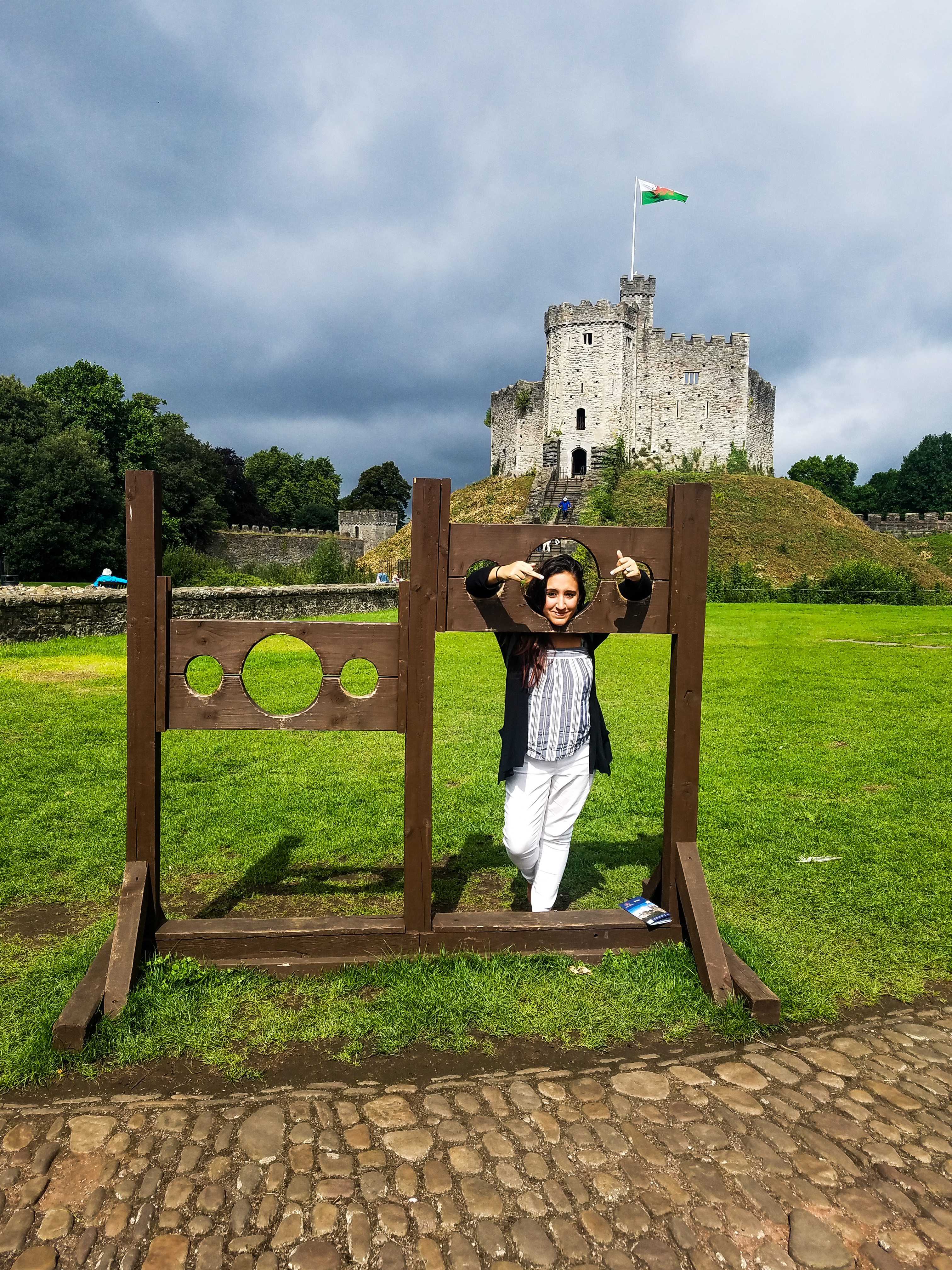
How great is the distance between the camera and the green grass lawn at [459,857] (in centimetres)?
330

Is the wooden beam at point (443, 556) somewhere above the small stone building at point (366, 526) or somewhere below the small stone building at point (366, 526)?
below

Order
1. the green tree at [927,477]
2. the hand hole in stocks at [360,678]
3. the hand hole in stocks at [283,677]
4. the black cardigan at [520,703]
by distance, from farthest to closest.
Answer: the green tree at [927,477]
the hand hole in stocks at [360,678]
the hand hole in stocks at [283,677]
the black cardigan at [520,703]

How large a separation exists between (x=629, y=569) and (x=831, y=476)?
3054 inches

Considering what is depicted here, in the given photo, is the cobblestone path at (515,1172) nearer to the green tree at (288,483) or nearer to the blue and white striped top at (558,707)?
the blue and white striped top at (558,707)

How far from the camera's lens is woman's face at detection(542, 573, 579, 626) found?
12.1 feet

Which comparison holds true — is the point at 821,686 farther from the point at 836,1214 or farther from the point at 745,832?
the point at 836,1214

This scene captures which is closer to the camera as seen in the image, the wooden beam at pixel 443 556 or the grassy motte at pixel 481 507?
the wooden beam at pixel 443 556

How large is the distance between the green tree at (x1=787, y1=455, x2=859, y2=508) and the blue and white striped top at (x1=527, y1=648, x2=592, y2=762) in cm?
7504

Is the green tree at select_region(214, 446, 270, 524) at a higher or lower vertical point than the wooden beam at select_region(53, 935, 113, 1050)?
higher

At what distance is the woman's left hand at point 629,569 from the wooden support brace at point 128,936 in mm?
2602

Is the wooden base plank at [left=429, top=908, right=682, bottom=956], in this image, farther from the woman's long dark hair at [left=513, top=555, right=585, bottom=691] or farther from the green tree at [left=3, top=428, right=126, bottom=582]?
the green tree at [left=3, top=428, right=126, bottom=582]

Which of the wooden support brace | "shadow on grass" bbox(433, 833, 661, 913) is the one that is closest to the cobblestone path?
the wooden support brace

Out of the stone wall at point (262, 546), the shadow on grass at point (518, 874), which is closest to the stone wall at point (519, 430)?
the stone wall at point (262, 546)

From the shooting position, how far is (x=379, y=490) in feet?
237
